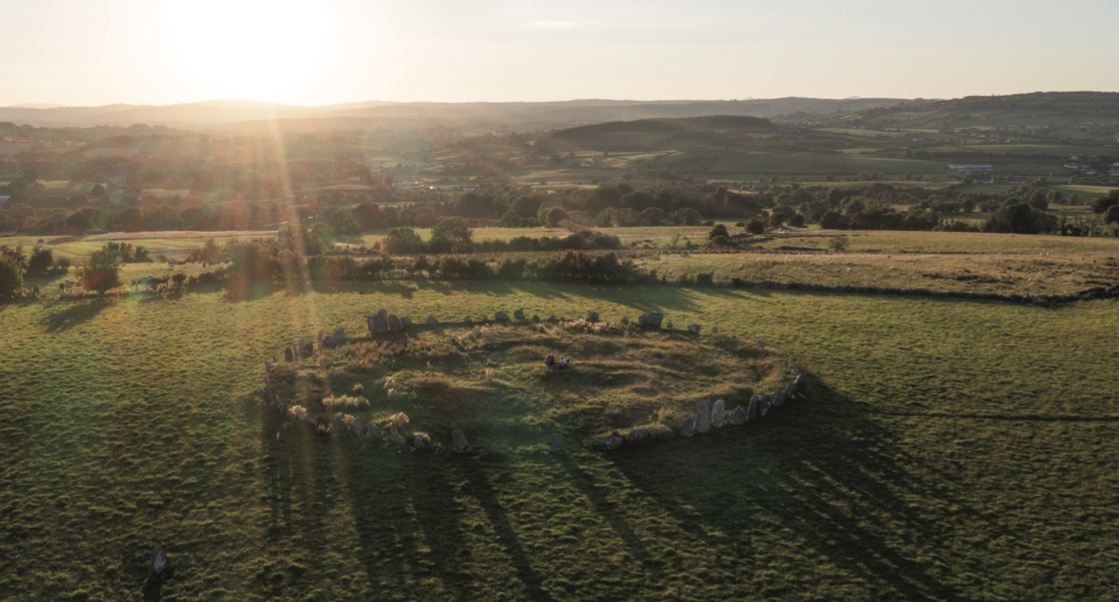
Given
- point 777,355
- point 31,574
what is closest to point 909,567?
point 777,355

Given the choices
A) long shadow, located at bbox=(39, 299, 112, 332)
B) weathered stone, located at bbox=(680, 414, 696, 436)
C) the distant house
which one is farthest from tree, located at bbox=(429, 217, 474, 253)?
the distant house

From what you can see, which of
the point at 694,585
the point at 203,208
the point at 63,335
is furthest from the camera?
the point at 203,208

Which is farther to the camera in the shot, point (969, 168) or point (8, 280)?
point (969, 168)

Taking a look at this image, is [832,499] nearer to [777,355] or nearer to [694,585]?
[694,585]

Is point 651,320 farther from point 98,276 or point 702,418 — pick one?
point 98,276

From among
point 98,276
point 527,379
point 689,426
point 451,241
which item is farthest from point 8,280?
point 689,426

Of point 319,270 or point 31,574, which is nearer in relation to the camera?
point 31,574

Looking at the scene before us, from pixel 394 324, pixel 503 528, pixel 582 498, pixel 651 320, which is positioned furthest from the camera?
pixel 651 320
